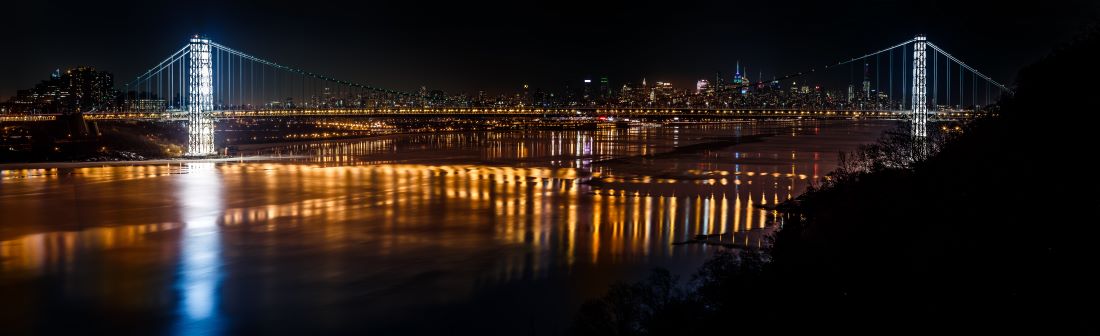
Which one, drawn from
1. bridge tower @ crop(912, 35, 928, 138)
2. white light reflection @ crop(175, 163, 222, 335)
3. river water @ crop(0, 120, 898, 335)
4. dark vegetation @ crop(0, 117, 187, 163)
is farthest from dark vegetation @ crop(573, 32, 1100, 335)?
dark vegetation @ crop(0, 117, 187, 163)

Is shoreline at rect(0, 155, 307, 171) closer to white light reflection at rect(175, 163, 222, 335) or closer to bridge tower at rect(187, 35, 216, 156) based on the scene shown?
bridge tower at rect(187, 35, 216, 156)

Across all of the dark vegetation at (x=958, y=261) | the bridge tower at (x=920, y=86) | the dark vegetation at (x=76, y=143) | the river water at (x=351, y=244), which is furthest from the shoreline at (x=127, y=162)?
the dark vegetation at (x=958, y=261)

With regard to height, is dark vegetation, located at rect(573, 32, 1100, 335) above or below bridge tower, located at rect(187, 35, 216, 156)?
below

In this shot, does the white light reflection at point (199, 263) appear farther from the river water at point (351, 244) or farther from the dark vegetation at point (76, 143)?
the dark vegetation at point (76, 143)

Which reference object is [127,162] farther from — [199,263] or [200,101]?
[199,263]

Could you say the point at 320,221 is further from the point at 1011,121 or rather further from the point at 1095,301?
the point at 1095,301

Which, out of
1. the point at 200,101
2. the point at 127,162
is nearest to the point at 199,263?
the point at 127,162
